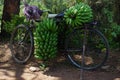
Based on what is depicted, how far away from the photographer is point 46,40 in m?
5.61

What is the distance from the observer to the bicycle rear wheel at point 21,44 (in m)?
6.16

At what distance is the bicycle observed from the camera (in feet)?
18.4

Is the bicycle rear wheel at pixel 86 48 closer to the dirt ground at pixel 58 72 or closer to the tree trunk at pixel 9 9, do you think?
the dirt ground at pixel 58 72

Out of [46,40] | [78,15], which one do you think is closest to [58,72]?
[46,40]

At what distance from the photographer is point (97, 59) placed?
19.8 ft

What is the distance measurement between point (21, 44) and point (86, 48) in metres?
1.32

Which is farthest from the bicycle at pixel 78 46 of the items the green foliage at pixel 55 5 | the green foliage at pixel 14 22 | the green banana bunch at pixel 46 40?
the green foliage at pixel 55 5

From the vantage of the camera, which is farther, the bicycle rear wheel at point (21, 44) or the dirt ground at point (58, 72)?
the bicycle rear wheel at point (21, 44)

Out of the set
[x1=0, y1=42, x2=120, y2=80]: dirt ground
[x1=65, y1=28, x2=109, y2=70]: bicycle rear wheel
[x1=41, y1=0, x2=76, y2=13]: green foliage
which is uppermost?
[x1=41, y1=0, x2=76, y2=13]: green foliage

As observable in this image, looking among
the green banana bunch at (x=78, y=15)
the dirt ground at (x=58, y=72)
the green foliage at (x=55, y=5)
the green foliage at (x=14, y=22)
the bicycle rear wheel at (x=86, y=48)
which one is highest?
the green foliage at (x=55, y=5)

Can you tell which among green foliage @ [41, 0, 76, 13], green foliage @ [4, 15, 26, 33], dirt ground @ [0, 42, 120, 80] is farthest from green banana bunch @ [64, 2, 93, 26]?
green foliage @ [41, 0, 76, 13]

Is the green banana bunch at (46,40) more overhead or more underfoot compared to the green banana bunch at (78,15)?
more underfoot

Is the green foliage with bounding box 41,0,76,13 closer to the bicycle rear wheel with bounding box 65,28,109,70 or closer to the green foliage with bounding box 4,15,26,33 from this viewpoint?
the green foliage with bounding box 4,15,26,33

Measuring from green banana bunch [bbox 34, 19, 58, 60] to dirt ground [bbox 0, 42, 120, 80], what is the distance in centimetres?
29
